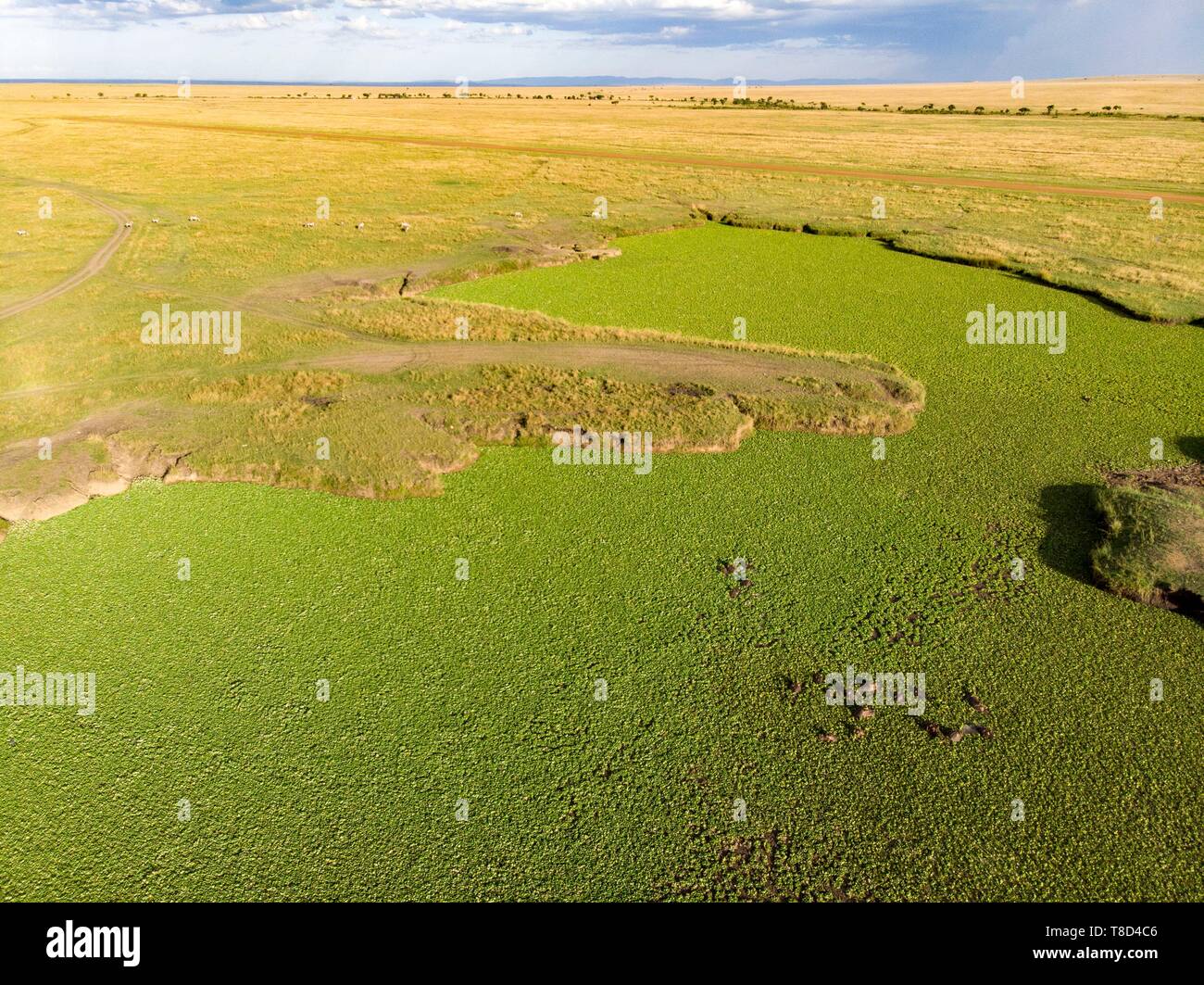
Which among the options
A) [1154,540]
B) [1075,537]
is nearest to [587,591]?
[1075,537]

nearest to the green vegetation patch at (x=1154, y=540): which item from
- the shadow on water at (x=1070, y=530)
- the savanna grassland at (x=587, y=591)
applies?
the shadow on water at (x=1070, y=530)

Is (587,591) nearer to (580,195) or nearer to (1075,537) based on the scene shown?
(1075,537)

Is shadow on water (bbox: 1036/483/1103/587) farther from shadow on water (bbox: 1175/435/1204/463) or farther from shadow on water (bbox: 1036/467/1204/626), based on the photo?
shadow on water (bbox: 1175/435/1204/463)

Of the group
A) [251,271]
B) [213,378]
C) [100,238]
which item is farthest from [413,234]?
[213,378]

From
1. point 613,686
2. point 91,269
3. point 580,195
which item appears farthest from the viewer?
point 580,195

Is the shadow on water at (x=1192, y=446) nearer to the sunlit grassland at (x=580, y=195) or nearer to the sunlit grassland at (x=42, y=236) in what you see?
the sunlit grassland at (x=580, y=195)
